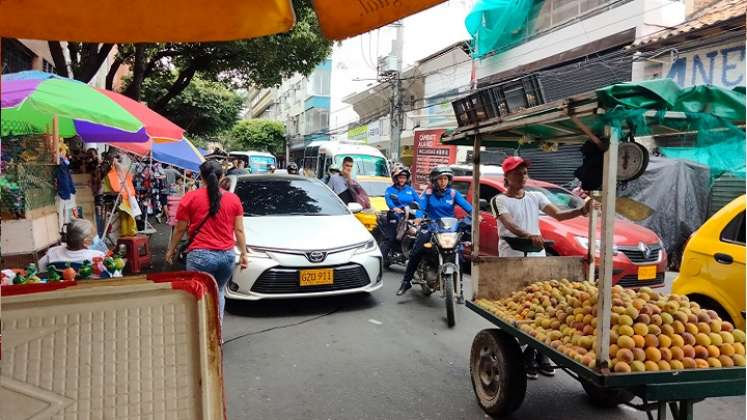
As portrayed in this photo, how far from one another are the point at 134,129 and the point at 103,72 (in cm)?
1587

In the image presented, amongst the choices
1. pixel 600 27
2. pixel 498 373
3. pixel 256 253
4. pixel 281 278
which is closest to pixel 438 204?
pixel 281 278

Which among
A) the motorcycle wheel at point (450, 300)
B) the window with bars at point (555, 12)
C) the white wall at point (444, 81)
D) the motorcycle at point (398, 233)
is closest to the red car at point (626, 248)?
the motorcycle at point (398, 233)

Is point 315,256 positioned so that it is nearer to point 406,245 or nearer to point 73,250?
point 73,250

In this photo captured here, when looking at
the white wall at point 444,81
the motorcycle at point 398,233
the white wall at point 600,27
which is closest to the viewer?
the motorcycle at point 398,233

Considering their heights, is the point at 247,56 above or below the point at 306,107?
below

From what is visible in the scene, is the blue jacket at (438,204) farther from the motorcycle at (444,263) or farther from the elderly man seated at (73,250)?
the elderly man seated at (73,250)

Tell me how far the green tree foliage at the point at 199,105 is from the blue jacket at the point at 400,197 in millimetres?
14013

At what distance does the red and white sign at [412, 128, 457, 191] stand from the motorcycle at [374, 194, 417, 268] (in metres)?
6.09

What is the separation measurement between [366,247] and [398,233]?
1852 millimetres

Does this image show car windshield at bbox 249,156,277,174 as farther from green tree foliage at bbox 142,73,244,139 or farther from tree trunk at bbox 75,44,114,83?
tree trunk at bbox 75,44,114,83

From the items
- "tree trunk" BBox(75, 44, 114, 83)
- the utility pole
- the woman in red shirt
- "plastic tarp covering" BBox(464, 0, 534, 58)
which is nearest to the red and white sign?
"plastic tarp covering" BBox(464, 0, 534, 58)

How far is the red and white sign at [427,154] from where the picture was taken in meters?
14.1

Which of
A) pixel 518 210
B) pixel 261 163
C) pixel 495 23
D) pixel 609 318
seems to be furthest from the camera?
pixel 261 163

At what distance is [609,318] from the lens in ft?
7.89
